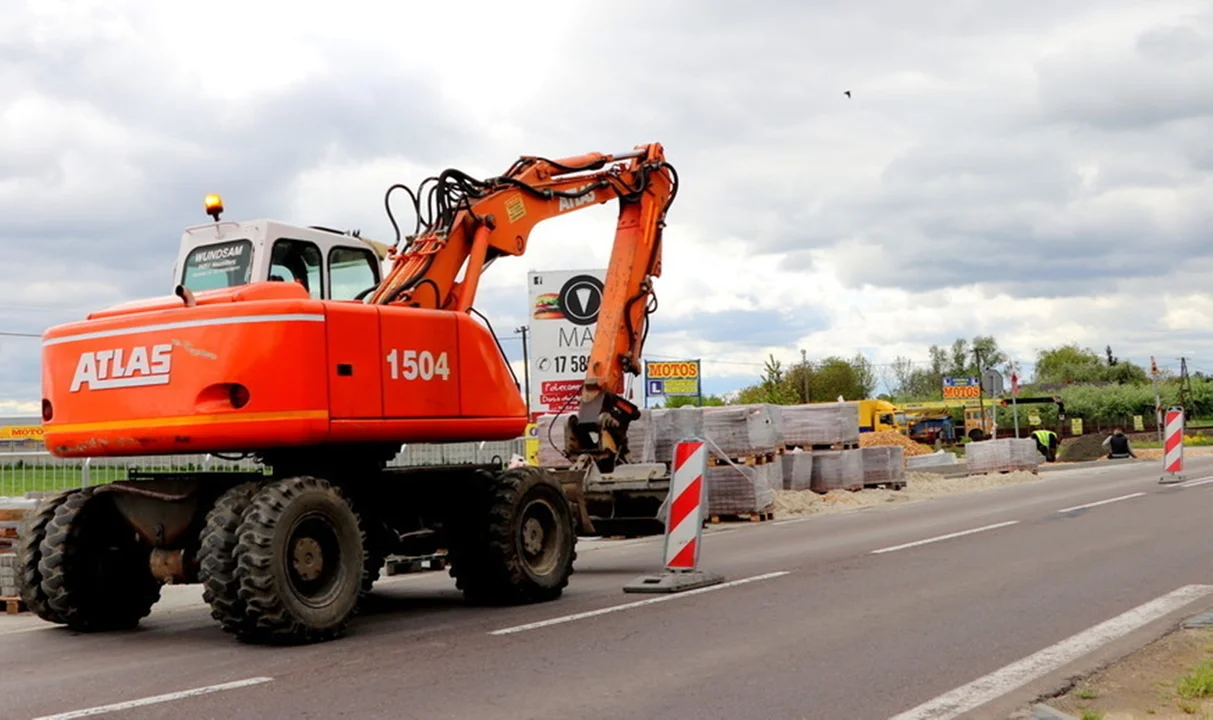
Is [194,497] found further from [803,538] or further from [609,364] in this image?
[803,538]

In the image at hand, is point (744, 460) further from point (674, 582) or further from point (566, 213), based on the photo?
point (674, 582)

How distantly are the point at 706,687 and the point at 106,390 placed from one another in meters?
5.16

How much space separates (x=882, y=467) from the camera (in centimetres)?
2839

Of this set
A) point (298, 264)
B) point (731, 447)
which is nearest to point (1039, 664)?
point (298, 264)

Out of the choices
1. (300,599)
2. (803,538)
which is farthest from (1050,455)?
(300,599)

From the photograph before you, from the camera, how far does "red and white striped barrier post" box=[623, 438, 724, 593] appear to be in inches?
460

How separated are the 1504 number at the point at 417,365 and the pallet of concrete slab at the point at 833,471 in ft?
54.4

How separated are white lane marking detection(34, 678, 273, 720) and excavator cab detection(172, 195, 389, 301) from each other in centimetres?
374

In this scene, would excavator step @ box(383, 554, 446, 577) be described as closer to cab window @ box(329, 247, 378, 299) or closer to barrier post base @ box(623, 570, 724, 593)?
barrier post base @ box(623, 570, 724, 593)

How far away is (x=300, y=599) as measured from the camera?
9.02m

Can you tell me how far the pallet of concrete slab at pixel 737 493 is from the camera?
21344mm

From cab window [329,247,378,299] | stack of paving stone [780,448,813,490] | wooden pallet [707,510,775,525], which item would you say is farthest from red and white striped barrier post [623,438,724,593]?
stack of paving stone [780,448,813,490]

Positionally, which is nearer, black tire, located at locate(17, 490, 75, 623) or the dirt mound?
black tire, located at locate(17, 490, 75, 623)

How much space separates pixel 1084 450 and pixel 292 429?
1836 inches
